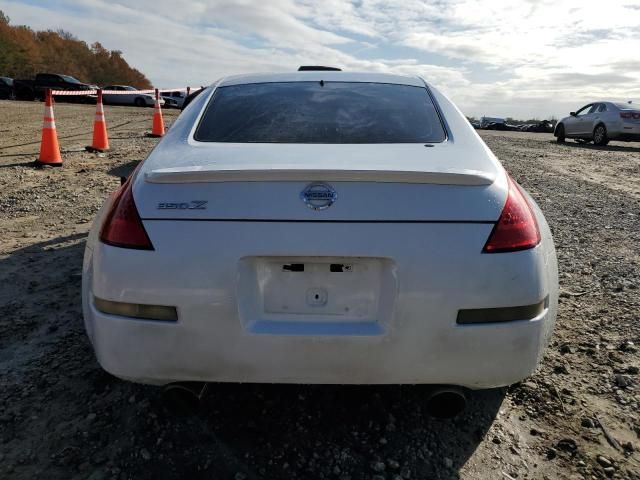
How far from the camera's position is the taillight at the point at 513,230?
1.75 meters

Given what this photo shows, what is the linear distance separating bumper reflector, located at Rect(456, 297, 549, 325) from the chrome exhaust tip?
0.32m

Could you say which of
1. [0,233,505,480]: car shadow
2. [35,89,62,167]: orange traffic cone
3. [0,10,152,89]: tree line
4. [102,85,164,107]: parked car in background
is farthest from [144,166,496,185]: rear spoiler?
[0,10,152,89]: tree line

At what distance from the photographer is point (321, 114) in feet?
8.14

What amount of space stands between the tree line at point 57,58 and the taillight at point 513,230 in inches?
2808

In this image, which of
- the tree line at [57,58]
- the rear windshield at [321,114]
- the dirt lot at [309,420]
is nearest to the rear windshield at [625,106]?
the dirt lot at [309,420]

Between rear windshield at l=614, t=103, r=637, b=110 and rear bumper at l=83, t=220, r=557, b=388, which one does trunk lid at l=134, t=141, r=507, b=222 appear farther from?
rear windshield at l=614, t=103, r=637, b=110

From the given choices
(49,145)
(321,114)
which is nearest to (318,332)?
(321,114)

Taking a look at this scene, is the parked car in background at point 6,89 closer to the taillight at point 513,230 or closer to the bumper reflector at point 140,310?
the bumper reflector at point 140,310

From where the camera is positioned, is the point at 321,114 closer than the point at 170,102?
Yes

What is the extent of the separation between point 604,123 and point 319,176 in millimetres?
16922

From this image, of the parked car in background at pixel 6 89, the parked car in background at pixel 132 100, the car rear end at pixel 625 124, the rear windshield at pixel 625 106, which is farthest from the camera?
the parked car in background at pixel 132 100

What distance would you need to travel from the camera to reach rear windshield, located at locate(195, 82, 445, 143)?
226 centimetres

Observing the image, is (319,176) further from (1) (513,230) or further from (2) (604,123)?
(2) (604,123)

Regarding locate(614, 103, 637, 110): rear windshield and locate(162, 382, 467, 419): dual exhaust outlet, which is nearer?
locate(162, 382, 467, 419): dual exhaust outlet
